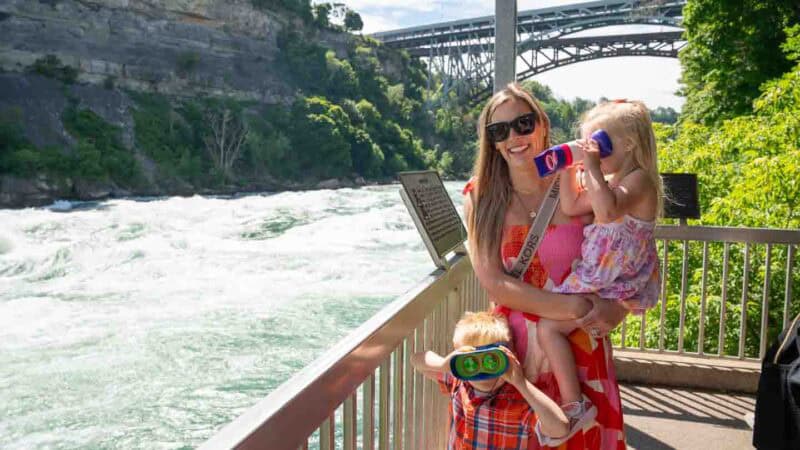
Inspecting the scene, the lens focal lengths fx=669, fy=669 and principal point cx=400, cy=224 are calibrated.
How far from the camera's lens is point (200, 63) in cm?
4347

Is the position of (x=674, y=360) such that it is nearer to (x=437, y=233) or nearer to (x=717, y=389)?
(x=717, y=389)

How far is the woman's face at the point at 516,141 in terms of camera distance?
4.18 ft

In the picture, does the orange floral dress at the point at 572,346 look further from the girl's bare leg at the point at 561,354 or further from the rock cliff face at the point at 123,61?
the rock cliff face at the point at 123,61

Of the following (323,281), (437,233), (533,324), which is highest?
(437,233)

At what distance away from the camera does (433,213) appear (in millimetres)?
1630

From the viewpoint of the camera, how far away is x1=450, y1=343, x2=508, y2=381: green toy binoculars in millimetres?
1051

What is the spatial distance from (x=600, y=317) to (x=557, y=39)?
2986 centimetres

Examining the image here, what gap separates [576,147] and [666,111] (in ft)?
75.5

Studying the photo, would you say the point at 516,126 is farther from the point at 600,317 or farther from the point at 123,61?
the point at 123,61

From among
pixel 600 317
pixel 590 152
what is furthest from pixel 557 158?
pixel 600 317

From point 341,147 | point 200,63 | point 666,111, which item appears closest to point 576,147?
point 666,111

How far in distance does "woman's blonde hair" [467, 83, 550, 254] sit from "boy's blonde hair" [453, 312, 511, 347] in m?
0.13

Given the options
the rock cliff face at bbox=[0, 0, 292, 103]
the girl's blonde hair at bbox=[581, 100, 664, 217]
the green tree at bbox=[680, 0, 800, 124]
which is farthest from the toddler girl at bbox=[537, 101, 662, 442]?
the rock cliff face at bbox=[0, 0, 292, 103]

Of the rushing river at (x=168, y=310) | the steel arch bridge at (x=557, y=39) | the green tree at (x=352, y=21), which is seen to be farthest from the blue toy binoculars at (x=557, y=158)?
the green tree at (x=352, y=21)
